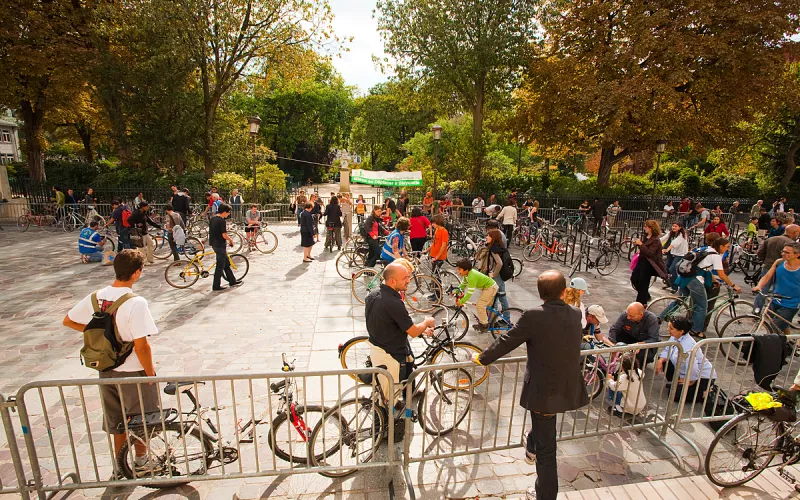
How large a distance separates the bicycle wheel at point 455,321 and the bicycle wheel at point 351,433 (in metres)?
1.90

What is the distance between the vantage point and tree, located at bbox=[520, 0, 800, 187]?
1730 cm

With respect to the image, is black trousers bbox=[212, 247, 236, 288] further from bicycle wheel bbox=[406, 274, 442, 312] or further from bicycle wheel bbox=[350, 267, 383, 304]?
bicycle wheel bbox=[406, 274, 442, 312]

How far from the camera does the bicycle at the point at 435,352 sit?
4.76 meters

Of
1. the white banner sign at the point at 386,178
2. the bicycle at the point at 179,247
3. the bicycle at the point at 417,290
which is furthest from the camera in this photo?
the white banner sign at the point at 386,178

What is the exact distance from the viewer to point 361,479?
12.3ft

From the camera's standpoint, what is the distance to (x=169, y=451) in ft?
11.3

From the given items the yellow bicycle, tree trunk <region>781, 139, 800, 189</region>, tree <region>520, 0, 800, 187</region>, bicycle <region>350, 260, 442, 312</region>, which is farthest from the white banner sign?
tree trunk <region>781, 139, 800, 189</region>

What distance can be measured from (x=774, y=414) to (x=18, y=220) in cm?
2297

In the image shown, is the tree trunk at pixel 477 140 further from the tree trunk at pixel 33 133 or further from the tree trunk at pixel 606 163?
the tree trunk at pixel 33 133

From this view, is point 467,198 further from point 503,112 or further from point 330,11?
point 330,11

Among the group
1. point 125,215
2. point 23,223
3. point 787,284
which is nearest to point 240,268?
point 125,215

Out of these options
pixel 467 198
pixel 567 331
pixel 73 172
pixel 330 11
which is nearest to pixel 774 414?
pixel 567 331

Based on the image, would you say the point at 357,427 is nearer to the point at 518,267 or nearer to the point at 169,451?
the point at 169,451

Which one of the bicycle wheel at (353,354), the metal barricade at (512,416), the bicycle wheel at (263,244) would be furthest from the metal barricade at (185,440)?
the bicycle wheel at (263,244)
